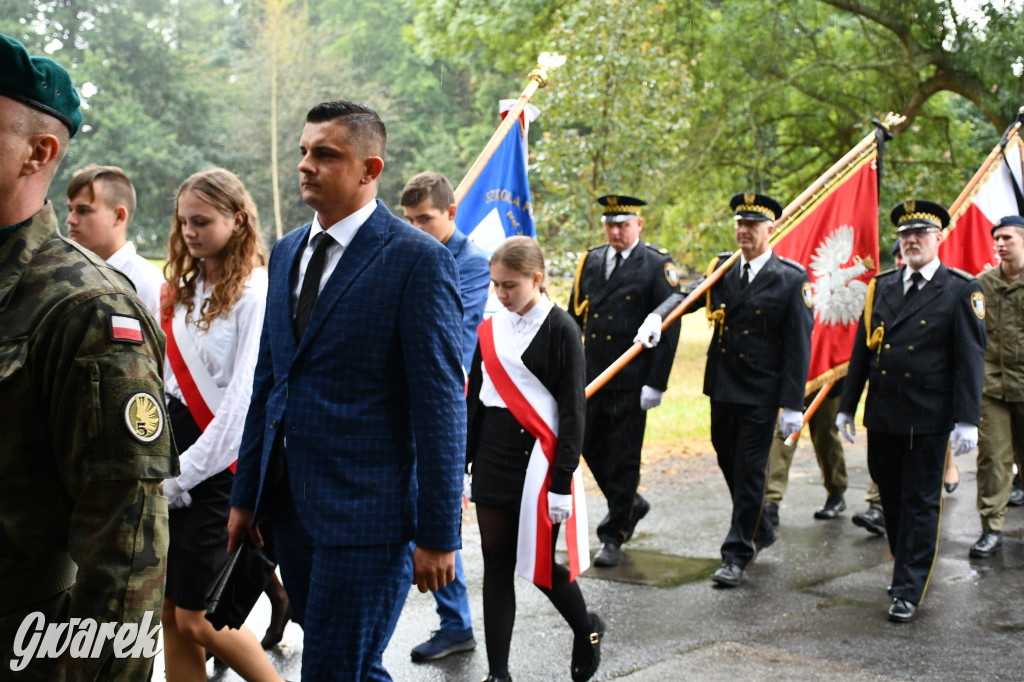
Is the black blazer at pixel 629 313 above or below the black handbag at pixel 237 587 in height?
above

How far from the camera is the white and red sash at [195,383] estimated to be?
3986 mm

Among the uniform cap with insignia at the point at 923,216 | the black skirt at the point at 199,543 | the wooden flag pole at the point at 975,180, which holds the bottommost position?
the black skirt at the point at 199,543

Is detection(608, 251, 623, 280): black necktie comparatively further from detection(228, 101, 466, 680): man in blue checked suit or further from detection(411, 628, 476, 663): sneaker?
detection(228, 101, 466, 680): man in blue checked suit

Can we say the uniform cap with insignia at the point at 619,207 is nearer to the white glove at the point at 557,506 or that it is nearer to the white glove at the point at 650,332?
the white glove at the point at 650,332

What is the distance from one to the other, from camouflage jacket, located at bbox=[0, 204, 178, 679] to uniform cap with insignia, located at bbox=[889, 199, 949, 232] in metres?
5.43

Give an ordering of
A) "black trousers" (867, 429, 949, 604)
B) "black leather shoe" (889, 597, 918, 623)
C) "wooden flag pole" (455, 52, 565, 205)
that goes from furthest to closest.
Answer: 1. "wooden flag pole" (455, 52, 565, 205)
2. "black trousers" (867, 429, 949, 604)
3. "black leather shoe" (889, 597, 918, 623)

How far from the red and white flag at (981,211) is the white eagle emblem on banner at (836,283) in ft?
4.41

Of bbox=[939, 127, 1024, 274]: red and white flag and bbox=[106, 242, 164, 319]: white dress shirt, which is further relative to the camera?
bbox=[939, 127, 1024, 274]: red and white flag

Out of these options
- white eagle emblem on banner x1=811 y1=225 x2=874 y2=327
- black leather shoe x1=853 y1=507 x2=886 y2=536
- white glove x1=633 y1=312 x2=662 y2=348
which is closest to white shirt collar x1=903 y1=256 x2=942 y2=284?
white glove x1=633 y1=312 x2=662 y2=348

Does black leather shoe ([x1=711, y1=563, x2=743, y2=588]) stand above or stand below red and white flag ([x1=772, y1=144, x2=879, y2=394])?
below

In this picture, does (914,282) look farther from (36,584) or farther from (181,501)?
(36,584)

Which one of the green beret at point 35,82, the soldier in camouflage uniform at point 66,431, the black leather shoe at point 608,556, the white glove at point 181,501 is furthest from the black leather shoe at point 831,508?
the green beret at point 35,82

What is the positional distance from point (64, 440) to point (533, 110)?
643 cm

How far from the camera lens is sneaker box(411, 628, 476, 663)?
516 centimetres
